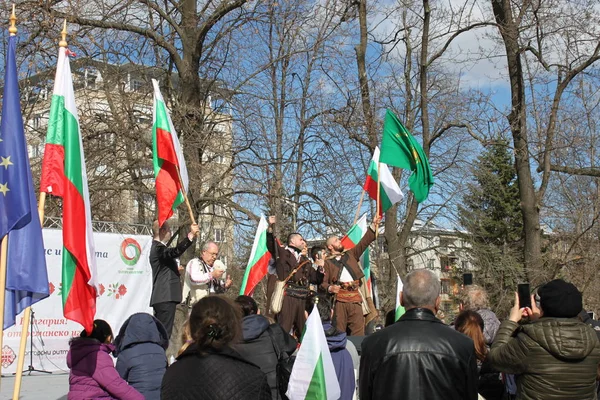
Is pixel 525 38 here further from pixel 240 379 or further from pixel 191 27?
pixel 240 379

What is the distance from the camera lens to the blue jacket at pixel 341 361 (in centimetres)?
608

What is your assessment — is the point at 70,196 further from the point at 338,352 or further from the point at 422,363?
the point at 422,363

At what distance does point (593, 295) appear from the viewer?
28.9 m

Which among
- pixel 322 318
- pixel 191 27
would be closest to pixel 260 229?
pixel 322 318

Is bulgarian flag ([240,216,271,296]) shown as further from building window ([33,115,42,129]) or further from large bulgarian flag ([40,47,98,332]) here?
building window ([33,115,42,129])

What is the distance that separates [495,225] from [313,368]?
32513 millimetres

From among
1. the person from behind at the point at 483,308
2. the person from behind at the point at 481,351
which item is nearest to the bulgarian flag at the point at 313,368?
the person from behind at the point at 481,351

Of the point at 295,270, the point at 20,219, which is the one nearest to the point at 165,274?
the point at 295,270

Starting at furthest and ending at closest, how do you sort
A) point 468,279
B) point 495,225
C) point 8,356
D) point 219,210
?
point 495,225
point 219,210
point 8,356
point 468,279

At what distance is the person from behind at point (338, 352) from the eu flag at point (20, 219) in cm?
225

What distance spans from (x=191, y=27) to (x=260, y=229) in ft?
20.5

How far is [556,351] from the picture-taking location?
177 inches

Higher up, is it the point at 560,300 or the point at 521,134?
the point at 521,134

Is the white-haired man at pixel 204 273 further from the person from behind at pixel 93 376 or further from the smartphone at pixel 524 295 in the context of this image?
the smartphone at pixel 524 295
